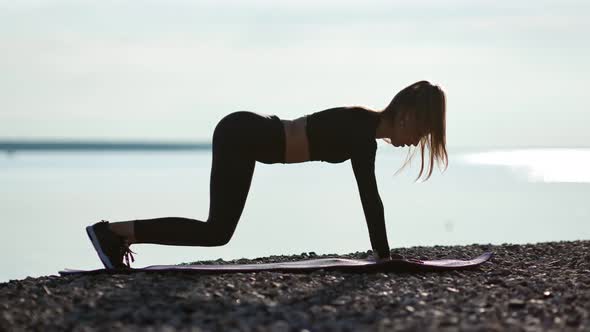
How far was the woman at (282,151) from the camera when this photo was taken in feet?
28.7

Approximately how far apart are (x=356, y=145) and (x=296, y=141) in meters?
0.55

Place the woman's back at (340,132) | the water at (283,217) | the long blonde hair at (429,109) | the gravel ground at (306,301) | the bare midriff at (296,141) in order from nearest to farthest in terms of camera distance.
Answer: the gravel ground at (306,301)
the long blonde hair at (429,109)
the woman's back at (340,132)
the bare midriff at (296,141)
the water at (283,217)

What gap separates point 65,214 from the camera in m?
27.9

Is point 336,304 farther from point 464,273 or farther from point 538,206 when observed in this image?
point 538,206

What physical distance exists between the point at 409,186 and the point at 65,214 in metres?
21.1

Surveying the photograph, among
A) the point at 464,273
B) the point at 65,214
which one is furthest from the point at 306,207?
the point at 464,273

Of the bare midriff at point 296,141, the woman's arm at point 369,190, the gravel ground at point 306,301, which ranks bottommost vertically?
→ the gravel ground at point 306,301

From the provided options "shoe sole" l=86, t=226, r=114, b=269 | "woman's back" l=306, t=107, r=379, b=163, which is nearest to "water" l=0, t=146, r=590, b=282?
"shoe sole" l=86, t=226, r=114, b=269

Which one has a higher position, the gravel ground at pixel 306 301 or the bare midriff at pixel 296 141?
the bare midriff at pixel 296 141

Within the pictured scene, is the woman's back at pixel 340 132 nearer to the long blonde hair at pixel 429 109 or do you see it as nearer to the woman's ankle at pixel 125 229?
Result: the long blonde hair at pixel 429 109

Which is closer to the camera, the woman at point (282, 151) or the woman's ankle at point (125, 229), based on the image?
the woman at point (282, 151)

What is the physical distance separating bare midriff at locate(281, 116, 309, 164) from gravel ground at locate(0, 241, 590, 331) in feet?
3.50

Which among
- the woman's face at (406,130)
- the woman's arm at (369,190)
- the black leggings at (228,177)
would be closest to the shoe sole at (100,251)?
the black leggings at (228,177)

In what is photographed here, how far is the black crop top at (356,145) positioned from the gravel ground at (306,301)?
1.73ft
